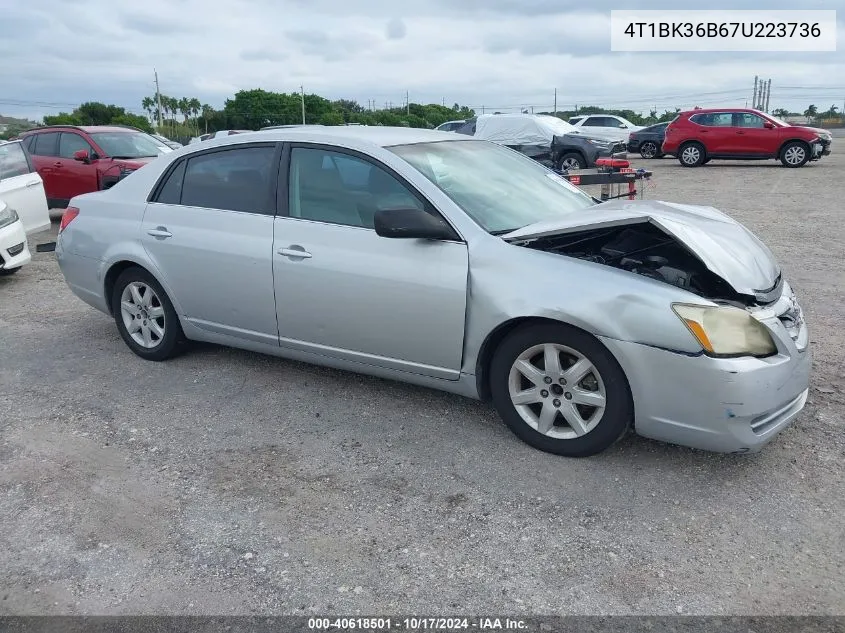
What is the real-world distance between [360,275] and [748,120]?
1955cm

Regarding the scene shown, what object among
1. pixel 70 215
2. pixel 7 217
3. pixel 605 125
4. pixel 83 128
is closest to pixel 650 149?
pixel 605 125

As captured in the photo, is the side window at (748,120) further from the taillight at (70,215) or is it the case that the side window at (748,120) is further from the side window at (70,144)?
the taillight at (70,215)

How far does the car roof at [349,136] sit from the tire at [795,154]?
60.1 ft

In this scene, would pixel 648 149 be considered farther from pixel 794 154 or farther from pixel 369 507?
pixel 369 507

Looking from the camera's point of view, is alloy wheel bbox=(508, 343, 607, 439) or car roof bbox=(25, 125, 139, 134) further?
car roof bbox=(25, 125, 139, 134)

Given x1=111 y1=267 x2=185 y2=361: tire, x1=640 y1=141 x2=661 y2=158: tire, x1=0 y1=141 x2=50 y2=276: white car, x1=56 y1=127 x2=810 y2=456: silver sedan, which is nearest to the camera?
x1=56 y1=127 x2=810 y2=456: silver sedan

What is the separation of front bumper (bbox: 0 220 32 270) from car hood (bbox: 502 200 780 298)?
617 centimetres

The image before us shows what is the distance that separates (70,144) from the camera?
40.7 ft

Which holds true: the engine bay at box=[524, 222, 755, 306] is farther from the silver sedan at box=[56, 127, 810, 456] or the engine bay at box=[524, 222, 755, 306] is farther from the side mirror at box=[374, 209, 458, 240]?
the side mirror at box=[374, 209, 458, 240]

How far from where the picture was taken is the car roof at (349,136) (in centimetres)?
433

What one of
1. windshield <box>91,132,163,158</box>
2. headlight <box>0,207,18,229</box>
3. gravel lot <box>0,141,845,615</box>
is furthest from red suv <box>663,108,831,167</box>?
headlight <box>0,207,18,229</box>

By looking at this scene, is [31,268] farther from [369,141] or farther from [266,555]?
[266,555]

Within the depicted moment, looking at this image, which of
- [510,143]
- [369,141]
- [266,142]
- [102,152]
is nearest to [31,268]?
[102,152]

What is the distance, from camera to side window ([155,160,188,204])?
4930mm
